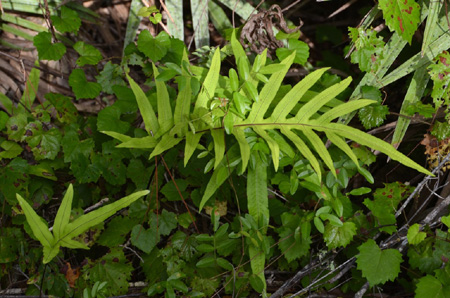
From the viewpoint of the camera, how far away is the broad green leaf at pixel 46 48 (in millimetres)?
1967

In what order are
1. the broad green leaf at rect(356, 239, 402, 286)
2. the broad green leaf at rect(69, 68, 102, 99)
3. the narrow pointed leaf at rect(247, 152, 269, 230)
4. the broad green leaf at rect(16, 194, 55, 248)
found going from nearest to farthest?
the broad green leaf at rect(16, 194, 55, 248)
the broad green leaf at rect(356, 239, 402, 286)
the narrow pointed leaf at rect(247, 152, 269, 230)
the broad green leaf at rect(69, 68, 102, 99)

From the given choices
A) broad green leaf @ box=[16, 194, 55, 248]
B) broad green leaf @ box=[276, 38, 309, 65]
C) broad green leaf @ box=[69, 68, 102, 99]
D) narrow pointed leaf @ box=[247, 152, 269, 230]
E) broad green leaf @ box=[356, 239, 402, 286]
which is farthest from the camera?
broad green leaf @ box=[69, 68, 102, 99]

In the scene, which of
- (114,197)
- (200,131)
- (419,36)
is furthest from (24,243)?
(419,36)

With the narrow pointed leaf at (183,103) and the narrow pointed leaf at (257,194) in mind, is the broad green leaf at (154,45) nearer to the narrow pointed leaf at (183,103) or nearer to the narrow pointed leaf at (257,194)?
the narrow pointed leaf at (183,103)

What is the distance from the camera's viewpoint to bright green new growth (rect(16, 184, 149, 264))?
1.38 meters

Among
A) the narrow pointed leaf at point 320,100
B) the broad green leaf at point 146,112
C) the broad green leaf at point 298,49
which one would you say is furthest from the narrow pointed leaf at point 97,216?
the broad green leaf at point 298,49

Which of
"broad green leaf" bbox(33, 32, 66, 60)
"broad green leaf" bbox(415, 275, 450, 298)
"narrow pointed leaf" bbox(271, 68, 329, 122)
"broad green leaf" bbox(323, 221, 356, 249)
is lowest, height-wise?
"broad green leaf" bbox(415, 275, 450, 298)

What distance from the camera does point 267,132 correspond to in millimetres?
1601

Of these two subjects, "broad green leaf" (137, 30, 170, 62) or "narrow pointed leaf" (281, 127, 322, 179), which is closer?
"narrow pointed leaf" (281, 127, 322, 179)

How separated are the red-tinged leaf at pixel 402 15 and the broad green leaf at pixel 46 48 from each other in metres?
1.34

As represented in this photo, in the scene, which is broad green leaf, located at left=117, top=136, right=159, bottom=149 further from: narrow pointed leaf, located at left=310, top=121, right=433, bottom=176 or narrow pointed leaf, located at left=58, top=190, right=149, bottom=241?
narrow pointed leaf, located at left=310, top=121, right=433, bottom=176

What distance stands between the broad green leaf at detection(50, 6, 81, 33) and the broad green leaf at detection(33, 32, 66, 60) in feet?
0.22

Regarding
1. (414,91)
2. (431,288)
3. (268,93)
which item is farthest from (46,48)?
(431,288)

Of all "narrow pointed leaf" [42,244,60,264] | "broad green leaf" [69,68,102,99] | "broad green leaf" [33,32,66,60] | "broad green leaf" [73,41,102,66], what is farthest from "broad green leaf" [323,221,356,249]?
"broad green leaf" [33,32,66,60]
